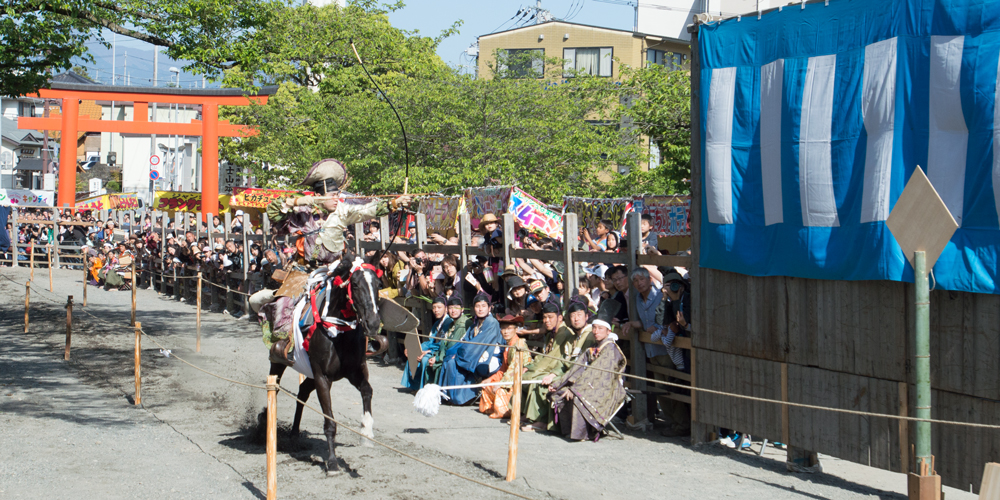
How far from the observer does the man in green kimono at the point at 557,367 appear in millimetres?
9078

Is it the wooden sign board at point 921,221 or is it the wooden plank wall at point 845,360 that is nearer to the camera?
the wooden sign board at point 921,221

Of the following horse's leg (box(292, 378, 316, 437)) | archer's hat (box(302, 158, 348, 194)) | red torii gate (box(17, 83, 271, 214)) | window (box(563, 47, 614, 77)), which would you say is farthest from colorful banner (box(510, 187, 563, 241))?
window (box(563, 47, 614, 77))

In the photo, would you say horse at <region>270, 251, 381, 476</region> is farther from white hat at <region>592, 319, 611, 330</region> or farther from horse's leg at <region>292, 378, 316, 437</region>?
white hat at <region>592, 319, 611, 330</region>

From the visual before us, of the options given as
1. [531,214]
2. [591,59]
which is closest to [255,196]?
[531,214]

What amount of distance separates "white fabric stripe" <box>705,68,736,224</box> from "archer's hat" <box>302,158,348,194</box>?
3706 mm

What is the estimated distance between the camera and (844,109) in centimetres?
681

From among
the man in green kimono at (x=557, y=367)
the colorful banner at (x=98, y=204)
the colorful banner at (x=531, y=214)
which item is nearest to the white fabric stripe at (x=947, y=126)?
the man in green kimono at (x=557, y=367)

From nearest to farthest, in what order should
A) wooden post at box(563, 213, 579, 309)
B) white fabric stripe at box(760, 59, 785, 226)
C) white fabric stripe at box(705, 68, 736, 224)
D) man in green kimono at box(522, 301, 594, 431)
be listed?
white fabric stripe at box(760, 59, 785, 226) < white fabric stripe at box(705, 68, 736, 224) < man in green kimono at box(522, 301, 594, 431) < wooden post at box(563, 213, 579, 309)

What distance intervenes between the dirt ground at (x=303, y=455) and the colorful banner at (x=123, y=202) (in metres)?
31.8

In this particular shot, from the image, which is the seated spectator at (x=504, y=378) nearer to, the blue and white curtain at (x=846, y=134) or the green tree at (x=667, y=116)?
the blue and white curtain at (x=846, y=134)

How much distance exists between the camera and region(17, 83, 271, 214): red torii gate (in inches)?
1404

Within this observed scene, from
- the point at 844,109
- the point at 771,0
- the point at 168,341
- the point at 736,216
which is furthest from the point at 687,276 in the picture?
the point at 771,0

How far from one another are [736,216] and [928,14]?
2317mm

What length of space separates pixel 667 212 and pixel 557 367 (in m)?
2.86
